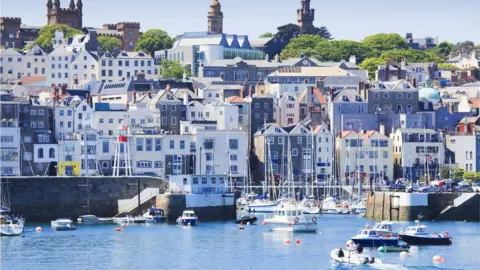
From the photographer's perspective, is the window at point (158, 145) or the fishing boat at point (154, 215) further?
the window at point (158, 145)

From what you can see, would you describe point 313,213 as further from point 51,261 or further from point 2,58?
point 2,58

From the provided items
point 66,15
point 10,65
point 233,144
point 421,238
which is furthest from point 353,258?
point 66,15

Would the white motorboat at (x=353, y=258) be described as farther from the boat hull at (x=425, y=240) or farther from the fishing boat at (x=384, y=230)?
the boat hull at (x=425, y=240)

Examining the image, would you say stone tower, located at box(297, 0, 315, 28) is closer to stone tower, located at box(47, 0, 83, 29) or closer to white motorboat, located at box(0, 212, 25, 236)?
stone tower, located at box(47, 0, 83, 29)

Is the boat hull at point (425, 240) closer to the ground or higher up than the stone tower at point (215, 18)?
closer to the ground

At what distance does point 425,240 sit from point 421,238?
0.68 feet

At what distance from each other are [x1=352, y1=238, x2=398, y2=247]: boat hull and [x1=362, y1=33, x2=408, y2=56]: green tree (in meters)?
110

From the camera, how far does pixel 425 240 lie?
77.0 metres

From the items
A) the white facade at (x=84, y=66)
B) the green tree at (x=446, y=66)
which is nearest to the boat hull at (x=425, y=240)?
the white facade at (x=84, y=66)

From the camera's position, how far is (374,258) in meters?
68.4

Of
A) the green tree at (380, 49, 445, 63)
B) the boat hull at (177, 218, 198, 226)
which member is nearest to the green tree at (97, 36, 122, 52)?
the green tree at (380, 49, 445, 63)

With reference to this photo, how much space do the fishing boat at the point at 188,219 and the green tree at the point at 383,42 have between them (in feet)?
319

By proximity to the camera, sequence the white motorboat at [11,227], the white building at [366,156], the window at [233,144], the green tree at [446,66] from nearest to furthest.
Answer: the white motorboat at [11,227]
the window at [233,144]
the white building at [366,156]
the green tree at [446,66]

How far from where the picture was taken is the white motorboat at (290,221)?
282 feet
